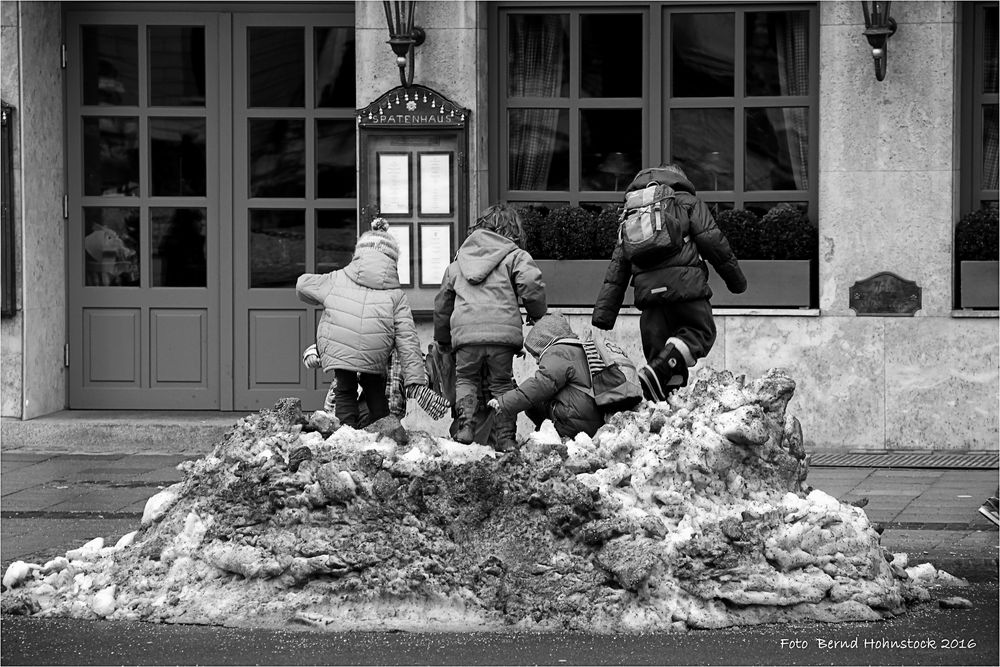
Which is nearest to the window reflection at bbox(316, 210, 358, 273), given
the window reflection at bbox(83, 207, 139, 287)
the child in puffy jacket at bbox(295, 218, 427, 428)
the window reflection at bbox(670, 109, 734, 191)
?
A: the window reflection at bbox(83, 207, 139, 287)

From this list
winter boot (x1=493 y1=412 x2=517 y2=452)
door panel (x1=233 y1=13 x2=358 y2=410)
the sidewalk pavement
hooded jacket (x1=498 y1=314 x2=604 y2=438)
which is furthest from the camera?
door panel (x1=233 y1=13 x2=358 y2=410)

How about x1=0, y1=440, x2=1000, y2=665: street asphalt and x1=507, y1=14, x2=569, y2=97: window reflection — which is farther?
x1=507, y1=14, x2=569, y2=97: window reflection

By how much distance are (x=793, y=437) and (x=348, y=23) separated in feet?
21.3

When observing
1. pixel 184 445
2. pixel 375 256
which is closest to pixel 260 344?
pixel 184 445

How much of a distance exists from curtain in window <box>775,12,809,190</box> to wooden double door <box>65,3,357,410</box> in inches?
141

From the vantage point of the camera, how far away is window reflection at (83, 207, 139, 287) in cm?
1291

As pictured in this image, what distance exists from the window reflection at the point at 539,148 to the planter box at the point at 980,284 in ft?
10.7

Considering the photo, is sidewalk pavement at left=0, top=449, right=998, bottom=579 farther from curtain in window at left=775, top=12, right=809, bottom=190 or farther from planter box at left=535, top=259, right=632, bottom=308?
curtain in window at left=775, top=12, right=809, bottom=190

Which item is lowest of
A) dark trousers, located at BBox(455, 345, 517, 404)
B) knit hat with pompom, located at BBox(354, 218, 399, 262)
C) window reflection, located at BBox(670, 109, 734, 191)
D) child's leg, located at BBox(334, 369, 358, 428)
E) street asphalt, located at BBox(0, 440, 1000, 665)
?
street asphalt, located at BBox(0, 440, 1000, 665)

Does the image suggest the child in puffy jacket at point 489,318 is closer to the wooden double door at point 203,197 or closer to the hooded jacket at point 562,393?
Result: the hooded jacket at point 562,393

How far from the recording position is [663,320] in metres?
9.59

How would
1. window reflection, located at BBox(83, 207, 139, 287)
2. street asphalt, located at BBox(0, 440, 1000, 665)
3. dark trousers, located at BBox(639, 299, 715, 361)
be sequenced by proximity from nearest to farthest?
street asphalt, located at BBox(0, 440, 1000, 665)
dark trousers, located at BBox(639, 299, 715, 361)
window reflection, located at BBox(83, 207, 139, 287)

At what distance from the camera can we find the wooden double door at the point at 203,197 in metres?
12.7

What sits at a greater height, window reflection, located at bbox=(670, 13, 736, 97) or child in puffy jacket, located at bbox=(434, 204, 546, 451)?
window reflection, located at bbox=(670, 13, 736, 97)
